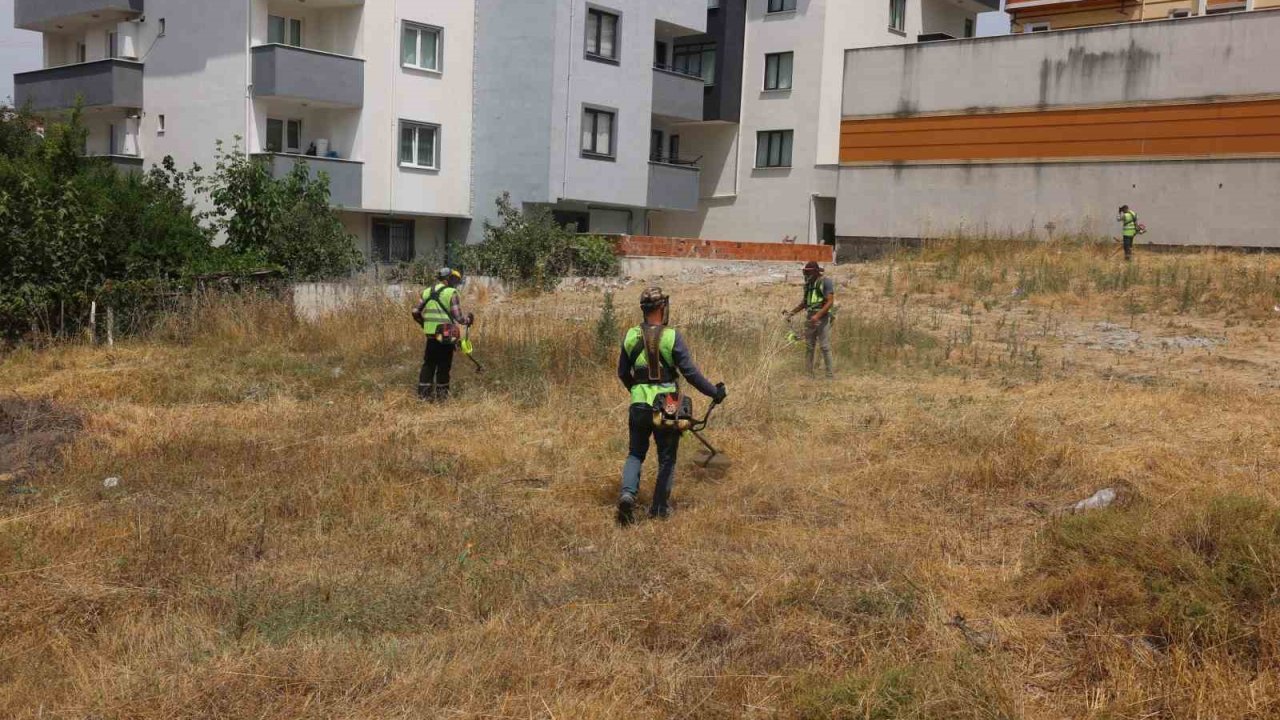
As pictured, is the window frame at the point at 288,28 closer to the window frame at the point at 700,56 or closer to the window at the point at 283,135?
the window at the point at 283,135

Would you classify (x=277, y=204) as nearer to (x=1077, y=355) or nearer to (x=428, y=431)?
(x=428, y=431)

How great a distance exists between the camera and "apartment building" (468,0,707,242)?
30094 mm

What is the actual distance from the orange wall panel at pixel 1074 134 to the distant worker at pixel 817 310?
14477 millimetres

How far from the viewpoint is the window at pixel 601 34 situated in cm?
3081

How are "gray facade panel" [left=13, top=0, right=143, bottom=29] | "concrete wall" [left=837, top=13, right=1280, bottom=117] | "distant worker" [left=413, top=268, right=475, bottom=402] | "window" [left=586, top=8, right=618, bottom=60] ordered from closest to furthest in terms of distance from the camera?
1. "distant worker" [left=413, top=268, right=475, bottom=402]
2. "concrete wall" [left=837, top=13, right=1280, bottom=117]
3. "gray facade panel" [left=13, top=0, right=143, bottom=29]
4. "window" [left=586, top=8, right=618, bottom=60]

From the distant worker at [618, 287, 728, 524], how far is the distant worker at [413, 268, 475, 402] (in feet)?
16.1

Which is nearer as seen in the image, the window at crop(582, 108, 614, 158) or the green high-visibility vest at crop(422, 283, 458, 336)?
the green high-visibility vest at crop(422, 283, 458, 336)

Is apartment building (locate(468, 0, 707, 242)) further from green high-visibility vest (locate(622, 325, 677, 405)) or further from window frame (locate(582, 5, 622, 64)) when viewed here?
green high-visibility vest (locate(622, 325, 677, 405))

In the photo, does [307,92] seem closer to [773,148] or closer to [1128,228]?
[773,148]

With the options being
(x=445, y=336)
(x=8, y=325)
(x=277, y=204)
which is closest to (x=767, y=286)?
(x=277, y=204)

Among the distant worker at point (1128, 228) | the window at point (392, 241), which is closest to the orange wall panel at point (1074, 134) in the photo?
the distant worker at point (1128, 228)

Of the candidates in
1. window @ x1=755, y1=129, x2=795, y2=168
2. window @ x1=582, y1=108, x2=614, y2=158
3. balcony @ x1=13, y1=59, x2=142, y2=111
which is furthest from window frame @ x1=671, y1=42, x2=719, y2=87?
balcony @ x1=13, y1=59, x2=142, y2=111

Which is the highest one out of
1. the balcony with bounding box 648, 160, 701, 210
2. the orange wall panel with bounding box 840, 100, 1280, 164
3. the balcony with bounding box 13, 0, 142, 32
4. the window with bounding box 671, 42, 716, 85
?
the window with bounding box 671, 42, 716, 85

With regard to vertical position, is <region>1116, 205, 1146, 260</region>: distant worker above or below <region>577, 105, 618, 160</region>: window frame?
below
